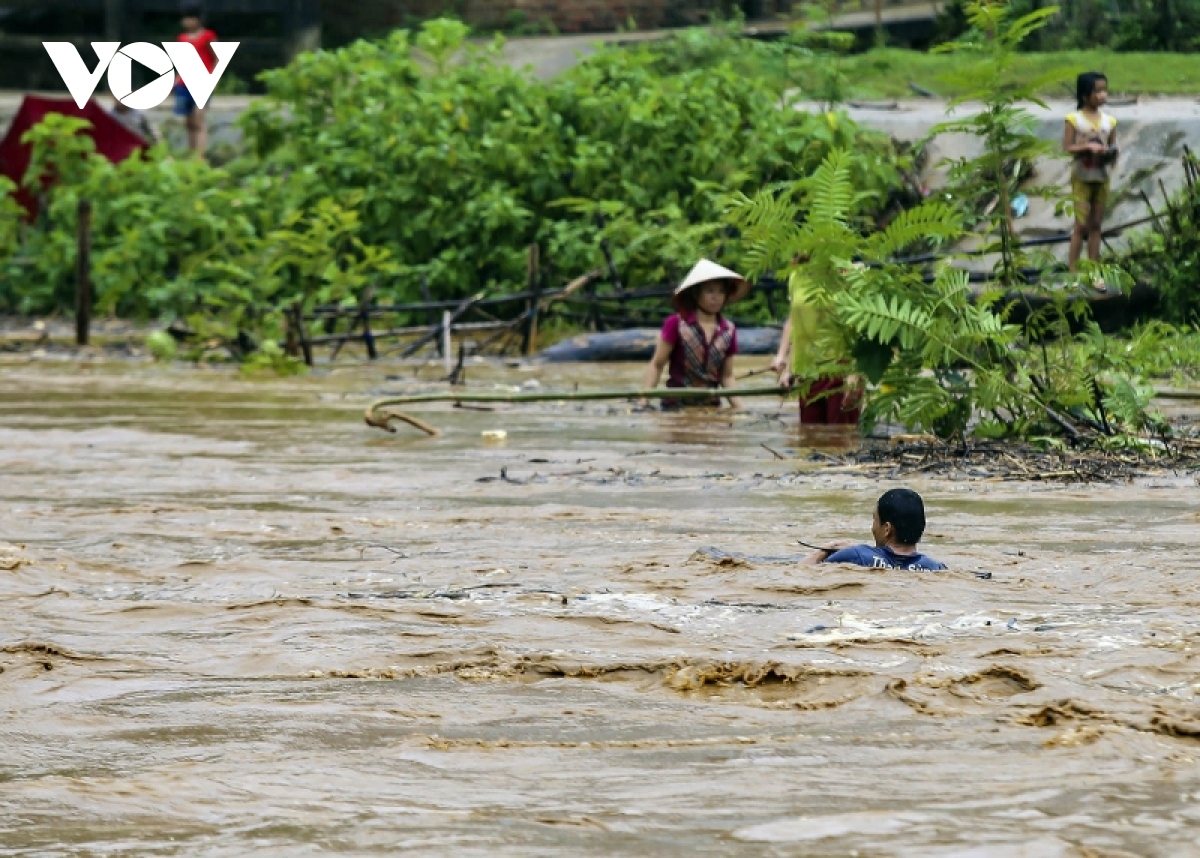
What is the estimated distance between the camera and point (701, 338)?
38.2 feet

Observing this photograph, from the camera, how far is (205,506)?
816cm

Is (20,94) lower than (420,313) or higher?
higher

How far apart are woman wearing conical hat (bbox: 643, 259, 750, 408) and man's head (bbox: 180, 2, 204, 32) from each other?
9.90 m

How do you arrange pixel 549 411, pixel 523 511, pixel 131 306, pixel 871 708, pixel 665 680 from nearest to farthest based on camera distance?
pixel 871 708, pixel 665 680, pixel 523 511, pixel 549 411, pixel 131 306

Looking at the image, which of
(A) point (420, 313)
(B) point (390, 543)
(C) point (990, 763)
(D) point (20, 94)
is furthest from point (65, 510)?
(D) point (20, 94)

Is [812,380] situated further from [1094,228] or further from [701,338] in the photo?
[1094,228]

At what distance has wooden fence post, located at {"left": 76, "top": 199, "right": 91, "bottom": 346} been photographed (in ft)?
54.1

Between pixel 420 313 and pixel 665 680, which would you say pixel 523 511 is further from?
pixel 420 313

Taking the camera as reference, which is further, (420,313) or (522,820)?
(420,313)

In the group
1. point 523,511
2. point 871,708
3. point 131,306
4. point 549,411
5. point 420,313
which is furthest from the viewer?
point 131,306

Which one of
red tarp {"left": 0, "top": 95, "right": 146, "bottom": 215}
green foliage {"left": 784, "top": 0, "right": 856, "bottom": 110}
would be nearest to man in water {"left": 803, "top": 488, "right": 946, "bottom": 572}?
green foliage {"left": 784, "top": 0, "right": 856, "bottom": 110}

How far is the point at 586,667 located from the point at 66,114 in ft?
53.1

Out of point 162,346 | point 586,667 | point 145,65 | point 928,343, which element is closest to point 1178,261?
point 928,343

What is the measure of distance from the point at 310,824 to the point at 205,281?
1391 centimetres
